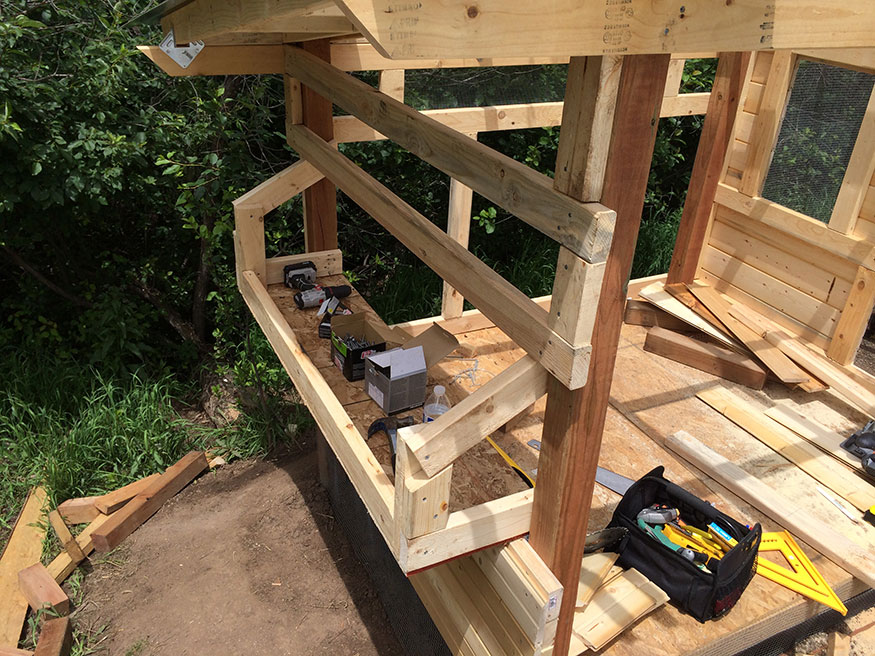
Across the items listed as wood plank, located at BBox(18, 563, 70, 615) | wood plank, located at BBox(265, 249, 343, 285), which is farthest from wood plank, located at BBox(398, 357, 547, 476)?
wood plank, located at BBox(18, 563, 70, 615)

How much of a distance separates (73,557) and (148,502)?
0.55 metres

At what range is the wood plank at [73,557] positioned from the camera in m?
4.17

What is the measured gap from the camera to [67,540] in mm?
4246

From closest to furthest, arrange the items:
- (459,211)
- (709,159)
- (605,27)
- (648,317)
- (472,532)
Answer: (605,27), (472,532), (459,211), (709,159), (648,317)

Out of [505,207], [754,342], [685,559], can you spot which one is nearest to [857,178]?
[754,342]

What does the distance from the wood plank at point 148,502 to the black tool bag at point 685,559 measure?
301 centimetres

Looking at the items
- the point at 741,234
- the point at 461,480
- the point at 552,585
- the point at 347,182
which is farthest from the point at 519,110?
the point at 552,585

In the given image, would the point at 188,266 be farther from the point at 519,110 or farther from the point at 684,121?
the point at 684,121

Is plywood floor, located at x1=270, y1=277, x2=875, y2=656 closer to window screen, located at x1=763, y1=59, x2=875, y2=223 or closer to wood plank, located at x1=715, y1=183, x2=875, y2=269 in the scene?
wood plank, located at x1=715, y1=183, x2=875, y2=269

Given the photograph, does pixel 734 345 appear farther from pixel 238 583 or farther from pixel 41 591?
pixel 41 591

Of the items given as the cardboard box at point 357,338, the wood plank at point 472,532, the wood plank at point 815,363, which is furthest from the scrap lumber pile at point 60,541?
the wood plank at point 815,363

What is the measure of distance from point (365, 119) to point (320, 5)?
3.72ft

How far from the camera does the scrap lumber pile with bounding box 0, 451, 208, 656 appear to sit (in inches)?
149

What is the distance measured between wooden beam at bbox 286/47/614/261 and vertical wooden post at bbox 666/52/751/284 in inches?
132
